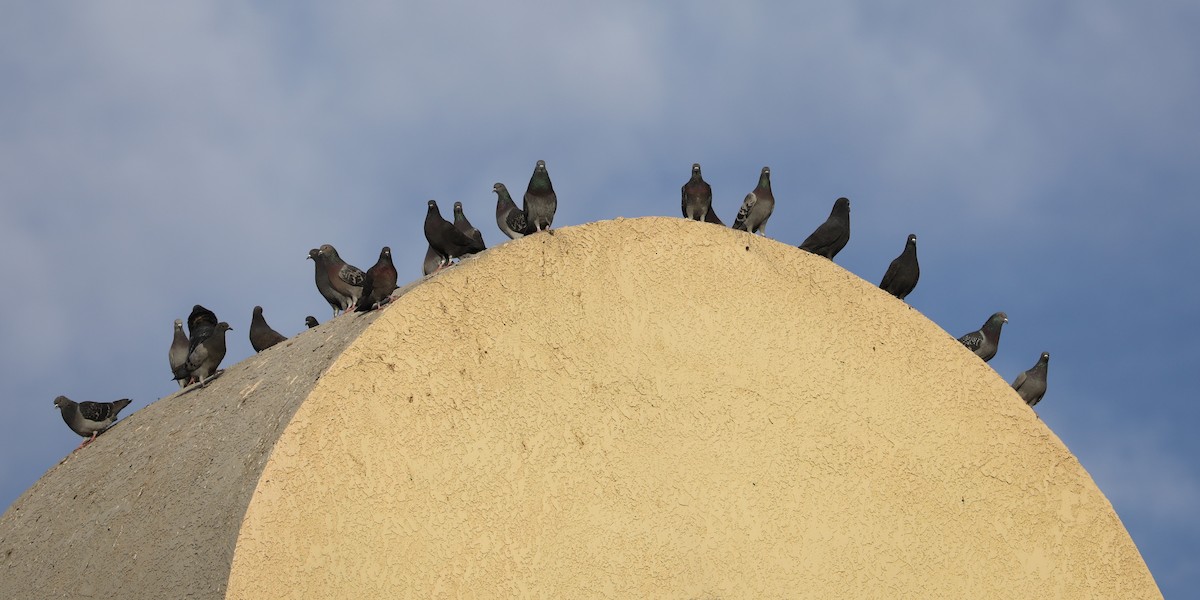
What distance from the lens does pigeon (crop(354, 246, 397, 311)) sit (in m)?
7.18

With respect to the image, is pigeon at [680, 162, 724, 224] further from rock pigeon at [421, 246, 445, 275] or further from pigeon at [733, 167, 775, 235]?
rock pigeon at [421, 246, 445, 275]

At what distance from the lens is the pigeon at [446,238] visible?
8.40 metres

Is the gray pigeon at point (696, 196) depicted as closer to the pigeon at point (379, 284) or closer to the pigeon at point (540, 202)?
the pigeon at point (540, 202)

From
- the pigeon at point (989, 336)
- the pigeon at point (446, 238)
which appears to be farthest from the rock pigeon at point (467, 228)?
the pigeon at point (989, 336)

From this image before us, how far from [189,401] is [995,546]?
15.7 ft

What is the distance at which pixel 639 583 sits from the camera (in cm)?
647

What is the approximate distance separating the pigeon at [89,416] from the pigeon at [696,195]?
161 inches

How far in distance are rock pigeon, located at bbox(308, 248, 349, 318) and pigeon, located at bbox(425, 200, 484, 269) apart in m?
0.77

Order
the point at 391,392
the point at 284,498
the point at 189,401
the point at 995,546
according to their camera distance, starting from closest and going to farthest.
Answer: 1. the point at 284,498
2. the point at 391,392
3. the point at 995,546
4. the point at 189,401

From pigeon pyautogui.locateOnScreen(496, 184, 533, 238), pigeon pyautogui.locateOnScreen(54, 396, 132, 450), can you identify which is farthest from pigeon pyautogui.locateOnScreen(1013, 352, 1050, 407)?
pigeon pyautogui.locateOnScreen(54, 396, 132, 450)

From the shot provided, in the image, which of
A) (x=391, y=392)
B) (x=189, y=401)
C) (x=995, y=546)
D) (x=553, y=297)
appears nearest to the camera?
(x=391, y=392)

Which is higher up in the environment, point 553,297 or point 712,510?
point 553,297

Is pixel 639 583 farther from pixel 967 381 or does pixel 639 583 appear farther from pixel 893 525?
pixel 967 381

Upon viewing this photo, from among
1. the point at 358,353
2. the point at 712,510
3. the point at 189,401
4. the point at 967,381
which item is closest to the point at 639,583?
the point at 712,510
